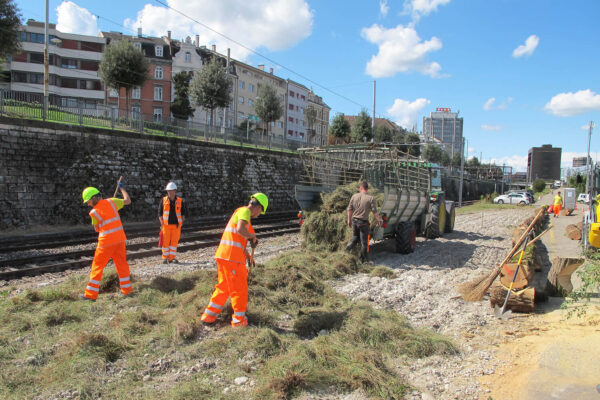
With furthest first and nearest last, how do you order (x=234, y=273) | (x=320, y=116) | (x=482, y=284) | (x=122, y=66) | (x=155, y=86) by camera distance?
(x=320, y=116), (x=155, y=86), (x=122, y=66), (x=482, y=284), (x=234, y=273)

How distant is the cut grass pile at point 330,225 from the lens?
9102 millimetres

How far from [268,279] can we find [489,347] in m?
3.18

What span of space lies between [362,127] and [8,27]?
3216cm

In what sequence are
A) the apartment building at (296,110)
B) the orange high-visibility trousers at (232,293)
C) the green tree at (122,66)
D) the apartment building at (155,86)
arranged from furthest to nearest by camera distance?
1. the apartment building at (296,110)
2. the apartment building at (155,86)
3. the green tree at (122,66)
4. the orange high-visibility trousers at (232,293)

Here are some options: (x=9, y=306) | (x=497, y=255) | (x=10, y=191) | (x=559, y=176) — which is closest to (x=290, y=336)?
(x=9, y=306)

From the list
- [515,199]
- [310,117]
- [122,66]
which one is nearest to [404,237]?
[122,66]

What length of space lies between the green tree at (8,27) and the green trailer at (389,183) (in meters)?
14.3

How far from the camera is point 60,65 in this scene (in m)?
50.3

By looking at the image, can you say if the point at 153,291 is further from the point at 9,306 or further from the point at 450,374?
the point at 450,374

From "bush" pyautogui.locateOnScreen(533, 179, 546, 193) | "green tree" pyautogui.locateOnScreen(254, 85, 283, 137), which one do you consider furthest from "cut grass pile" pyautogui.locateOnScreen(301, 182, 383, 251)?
"bush" pyautogui.locateOnScreen(533, 179, 546, 193)

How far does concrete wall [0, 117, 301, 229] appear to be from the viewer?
13312 mm

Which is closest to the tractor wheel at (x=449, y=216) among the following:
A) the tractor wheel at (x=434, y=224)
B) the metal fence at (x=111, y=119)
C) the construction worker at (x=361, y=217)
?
the tractor wheel at (x=434, y=224)

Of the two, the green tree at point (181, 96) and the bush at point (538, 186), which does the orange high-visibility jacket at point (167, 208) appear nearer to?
the green tree at point (181, 96)

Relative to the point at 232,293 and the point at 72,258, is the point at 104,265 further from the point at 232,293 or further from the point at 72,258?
the point at 72,258
